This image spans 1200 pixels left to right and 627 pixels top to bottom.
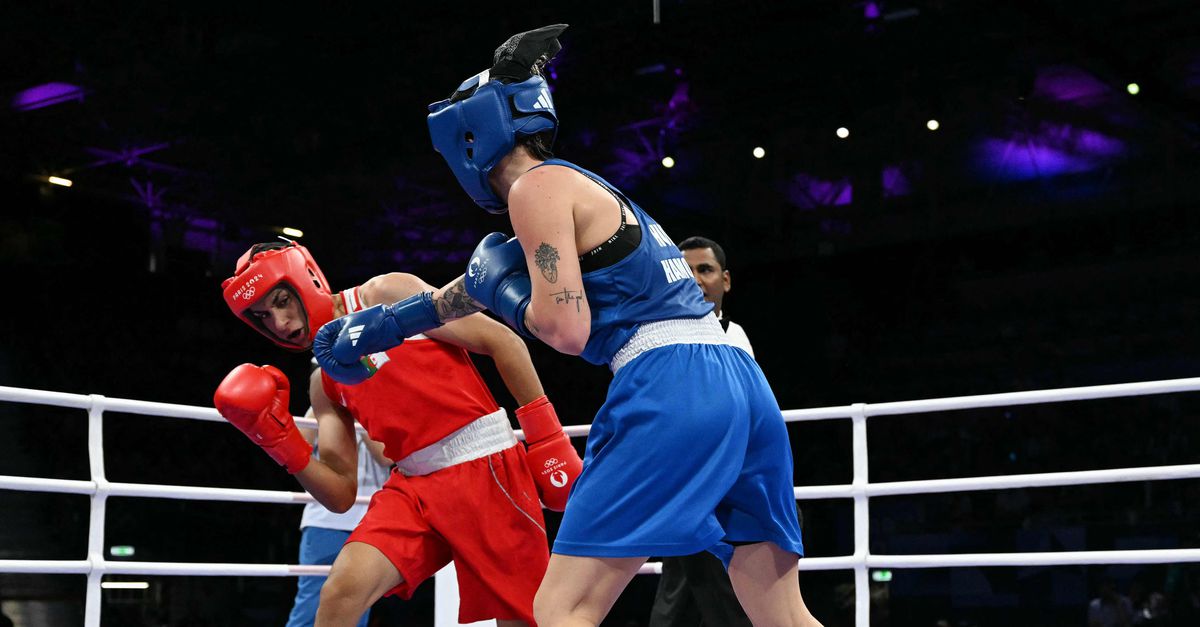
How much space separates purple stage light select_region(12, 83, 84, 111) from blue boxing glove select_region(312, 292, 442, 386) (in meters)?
8.15

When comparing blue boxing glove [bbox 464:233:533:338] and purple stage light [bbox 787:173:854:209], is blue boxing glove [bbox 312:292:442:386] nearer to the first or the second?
blue boxing glove [bbox 464:233:533:338]

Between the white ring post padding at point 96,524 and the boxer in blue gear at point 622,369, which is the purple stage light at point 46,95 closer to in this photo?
the white ring post padding at point 96,524

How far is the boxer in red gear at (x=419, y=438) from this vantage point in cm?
261

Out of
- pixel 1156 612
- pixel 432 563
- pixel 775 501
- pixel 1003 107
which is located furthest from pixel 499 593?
pixel 1003 107

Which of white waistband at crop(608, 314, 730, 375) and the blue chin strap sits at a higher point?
the blue chin strap

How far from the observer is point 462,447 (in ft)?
8.89

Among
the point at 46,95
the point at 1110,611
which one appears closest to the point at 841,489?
the point at 1110,611

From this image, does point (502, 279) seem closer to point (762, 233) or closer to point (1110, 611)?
point (1110, 611)

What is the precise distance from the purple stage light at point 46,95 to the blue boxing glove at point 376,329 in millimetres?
8151

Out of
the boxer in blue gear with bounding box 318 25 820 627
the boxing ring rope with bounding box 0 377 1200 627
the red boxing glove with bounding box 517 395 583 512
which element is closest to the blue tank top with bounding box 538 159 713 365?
the boxer in blue gear with bounding box 318 25 820 627

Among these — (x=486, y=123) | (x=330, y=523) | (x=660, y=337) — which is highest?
(x=486, y=123)

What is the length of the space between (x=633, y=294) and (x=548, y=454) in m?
0.89

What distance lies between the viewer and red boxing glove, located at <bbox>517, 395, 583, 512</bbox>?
2.71 m

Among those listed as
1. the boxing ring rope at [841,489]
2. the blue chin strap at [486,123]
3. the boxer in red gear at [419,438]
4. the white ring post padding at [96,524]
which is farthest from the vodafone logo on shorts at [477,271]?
the white ring post padding at [96,524]
